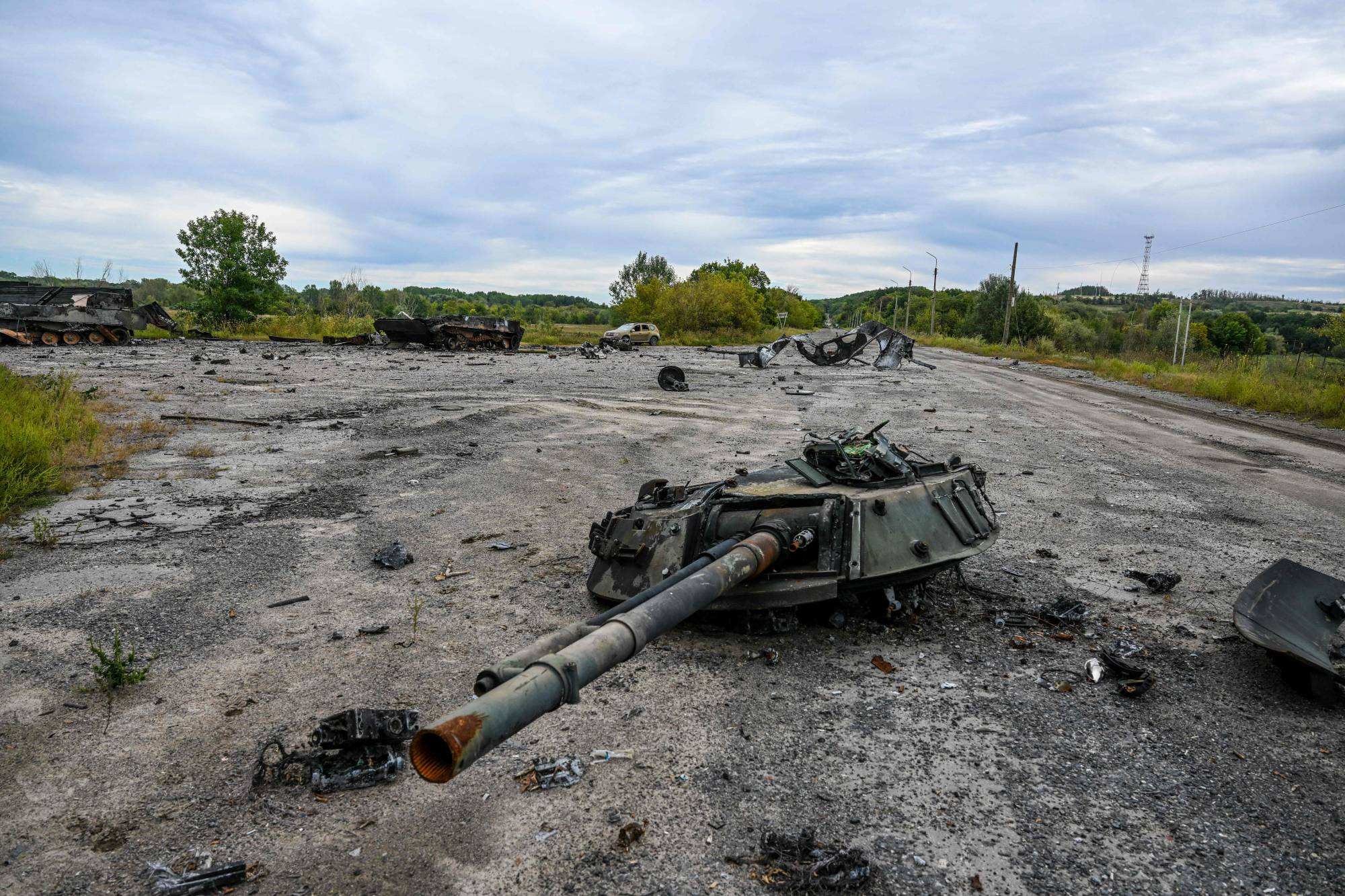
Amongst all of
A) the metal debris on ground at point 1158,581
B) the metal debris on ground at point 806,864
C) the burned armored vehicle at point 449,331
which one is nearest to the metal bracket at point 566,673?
the metal debris on ground at point 806,864

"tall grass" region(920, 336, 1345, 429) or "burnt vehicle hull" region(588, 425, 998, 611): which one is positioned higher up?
"tall grass" region(920, 336, 1345, 429)

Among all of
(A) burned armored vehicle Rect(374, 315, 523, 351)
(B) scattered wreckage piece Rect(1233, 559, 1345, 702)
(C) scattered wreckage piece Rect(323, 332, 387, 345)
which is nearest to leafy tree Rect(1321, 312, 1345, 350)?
(B) scattered wreckage piece Rect(1233, 559, 1345, 702)

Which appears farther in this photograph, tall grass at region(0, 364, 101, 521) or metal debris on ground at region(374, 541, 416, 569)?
tall grass at region(0, 364, 101, 521)

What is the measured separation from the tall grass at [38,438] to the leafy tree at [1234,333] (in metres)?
66.3

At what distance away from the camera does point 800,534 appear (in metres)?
5.15

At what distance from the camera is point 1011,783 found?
12.9 feet

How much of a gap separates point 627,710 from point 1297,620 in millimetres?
4310

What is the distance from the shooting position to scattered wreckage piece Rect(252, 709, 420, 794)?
386 centimetres

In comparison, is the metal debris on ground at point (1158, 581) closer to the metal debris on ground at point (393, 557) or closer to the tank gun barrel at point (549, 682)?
the tank gun barrel at point (549, 682)

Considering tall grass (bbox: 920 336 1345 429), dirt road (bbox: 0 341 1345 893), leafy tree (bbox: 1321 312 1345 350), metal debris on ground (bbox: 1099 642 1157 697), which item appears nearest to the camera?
dirt road (bbox: 0 341 1345 893)

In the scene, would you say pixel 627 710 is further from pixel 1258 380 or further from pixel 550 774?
pixel 1258 380

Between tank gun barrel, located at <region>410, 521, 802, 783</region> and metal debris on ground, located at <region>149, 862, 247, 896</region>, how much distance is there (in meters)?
1.56

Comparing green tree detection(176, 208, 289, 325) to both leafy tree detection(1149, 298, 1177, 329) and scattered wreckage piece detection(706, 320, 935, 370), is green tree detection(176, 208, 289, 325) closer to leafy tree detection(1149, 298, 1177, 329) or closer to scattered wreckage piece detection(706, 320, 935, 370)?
scattered wreckage piece detection(706, 320, 935, 370)

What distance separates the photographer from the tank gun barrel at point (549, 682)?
2.21 meters
